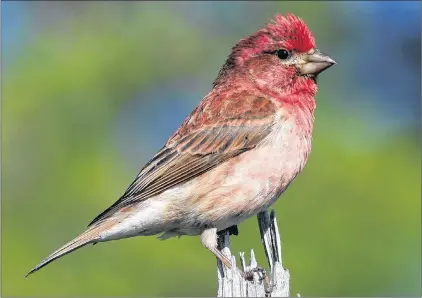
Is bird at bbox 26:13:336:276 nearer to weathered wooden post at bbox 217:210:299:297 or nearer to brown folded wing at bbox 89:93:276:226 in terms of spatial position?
brown folded wing at bbox 89:93:276:226

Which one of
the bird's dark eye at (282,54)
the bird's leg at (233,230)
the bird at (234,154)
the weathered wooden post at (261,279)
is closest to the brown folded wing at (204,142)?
the bird at (234,154)

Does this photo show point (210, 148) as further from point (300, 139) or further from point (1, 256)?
point (1, 256)

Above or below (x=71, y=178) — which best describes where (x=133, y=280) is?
below

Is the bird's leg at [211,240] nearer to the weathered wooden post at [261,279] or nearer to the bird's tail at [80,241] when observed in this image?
the weathered wooden post at [261,279]

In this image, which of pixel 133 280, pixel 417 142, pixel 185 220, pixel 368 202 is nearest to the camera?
pixel 185 220

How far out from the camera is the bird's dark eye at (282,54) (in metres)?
7.99

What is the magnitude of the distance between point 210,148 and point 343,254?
201 cm

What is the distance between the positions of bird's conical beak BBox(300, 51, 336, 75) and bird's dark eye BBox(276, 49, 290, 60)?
0.14m

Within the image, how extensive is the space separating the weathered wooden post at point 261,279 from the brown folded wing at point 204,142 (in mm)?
637

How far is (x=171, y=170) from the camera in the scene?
769cm

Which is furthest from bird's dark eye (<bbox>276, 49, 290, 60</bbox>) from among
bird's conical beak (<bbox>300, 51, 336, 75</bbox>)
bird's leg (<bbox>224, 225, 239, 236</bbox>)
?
bird's leg (<bbox>224, 225, 239, 236</bbox>)

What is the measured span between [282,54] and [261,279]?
1913 millimetres

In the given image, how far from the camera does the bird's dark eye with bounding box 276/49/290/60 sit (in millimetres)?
7992

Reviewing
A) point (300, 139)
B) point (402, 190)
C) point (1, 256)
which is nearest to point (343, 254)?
point (402, 190)
